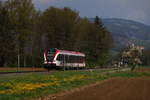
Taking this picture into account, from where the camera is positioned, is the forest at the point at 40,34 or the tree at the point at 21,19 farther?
the forest at the point at 40,34

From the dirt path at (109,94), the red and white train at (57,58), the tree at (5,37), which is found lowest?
the dirt path at (109,94)

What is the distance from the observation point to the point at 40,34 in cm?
7900

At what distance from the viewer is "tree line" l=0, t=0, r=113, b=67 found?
226 ft

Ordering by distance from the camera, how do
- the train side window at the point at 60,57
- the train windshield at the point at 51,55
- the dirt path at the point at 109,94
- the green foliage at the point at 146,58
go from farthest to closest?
the green foliage at the point at 146,58, the train side window at the point at 60,57, the train windshield at the point at 51,55, the dirt path at the point at 109,94

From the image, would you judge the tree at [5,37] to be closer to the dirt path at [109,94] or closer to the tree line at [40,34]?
the tree line at [40,34]

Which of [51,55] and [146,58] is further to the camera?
[146,58]

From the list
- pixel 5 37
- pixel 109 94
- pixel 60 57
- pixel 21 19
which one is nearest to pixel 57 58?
pixel 60 57

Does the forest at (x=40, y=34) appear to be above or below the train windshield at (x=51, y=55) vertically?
above

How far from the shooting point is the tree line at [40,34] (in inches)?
2717

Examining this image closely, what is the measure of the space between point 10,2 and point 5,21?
4.24 meters

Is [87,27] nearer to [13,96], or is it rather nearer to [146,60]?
[146,60]

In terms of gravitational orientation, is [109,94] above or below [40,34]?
below

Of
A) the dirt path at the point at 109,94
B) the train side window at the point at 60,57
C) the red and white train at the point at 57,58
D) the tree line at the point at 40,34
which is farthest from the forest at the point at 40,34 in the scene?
the dirt path at the point at 109,94

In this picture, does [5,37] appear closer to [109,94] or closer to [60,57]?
[60,57]
